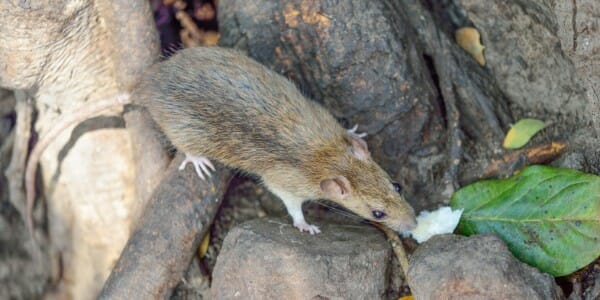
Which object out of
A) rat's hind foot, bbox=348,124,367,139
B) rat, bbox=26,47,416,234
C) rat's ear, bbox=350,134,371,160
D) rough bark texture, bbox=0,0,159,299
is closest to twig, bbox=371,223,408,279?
rat, bbox=26,47,416,234

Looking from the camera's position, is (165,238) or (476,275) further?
(165,238)

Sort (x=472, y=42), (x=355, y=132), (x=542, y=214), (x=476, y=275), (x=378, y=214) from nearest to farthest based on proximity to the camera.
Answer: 1. (x=476, y=275)
2. (x=542, y=214)
3. (x=378, y=214)
4. (x=355, y=132)
5. (x=472, y=42)

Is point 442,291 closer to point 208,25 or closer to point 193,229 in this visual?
point 193,229

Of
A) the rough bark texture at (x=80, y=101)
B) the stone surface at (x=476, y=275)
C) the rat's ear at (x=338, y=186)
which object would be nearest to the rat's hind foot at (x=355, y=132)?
the rat's ear at (x=338, y=186)

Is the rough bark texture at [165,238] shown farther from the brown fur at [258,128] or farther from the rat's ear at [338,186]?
the rat's ear at [338,186]

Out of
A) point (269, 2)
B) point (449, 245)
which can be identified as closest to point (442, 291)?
point (449, 245)

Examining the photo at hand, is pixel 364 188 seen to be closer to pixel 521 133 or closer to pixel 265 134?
pixel 265 134

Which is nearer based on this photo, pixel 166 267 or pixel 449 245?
pixel 449 245

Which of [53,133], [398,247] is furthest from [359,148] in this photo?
[53,133]
